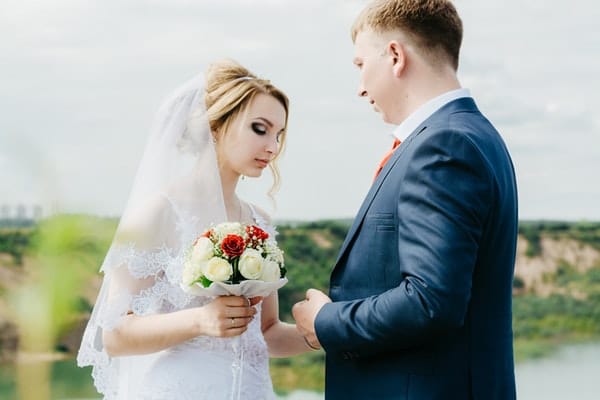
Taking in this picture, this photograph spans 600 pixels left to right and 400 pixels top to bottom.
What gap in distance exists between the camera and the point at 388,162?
2365 mm

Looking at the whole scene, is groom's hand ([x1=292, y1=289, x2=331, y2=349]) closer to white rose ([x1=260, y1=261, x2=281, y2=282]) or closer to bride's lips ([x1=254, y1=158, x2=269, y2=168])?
white rose ([x1=260, y1=261, x2=281, y2=282])

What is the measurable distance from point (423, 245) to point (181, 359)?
1138 mm

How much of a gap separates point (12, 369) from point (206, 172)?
648 inches

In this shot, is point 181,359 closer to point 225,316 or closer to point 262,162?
point 225,316

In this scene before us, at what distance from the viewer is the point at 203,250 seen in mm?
2529

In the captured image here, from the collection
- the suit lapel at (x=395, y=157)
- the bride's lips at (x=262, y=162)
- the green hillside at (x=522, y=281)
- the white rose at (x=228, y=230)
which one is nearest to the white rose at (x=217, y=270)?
the white rose at (x=228, y=230)

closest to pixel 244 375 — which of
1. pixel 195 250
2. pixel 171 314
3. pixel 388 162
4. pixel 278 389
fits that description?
pixel 171 314

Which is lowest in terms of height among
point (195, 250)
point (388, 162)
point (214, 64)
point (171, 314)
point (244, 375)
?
point (244, 375)

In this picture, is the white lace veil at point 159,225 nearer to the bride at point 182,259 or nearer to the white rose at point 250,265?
the bride at point 182,259

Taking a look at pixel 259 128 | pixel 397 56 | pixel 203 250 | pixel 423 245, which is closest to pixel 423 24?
pixel 397 56

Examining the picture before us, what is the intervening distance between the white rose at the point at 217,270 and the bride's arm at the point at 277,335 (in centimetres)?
64

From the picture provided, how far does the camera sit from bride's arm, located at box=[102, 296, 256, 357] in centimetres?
260

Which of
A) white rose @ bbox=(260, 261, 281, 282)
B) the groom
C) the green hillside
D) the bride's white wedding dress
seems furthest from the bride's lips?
the green hillside

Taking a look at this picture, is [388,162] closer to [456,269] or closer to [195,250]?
[456,269]
